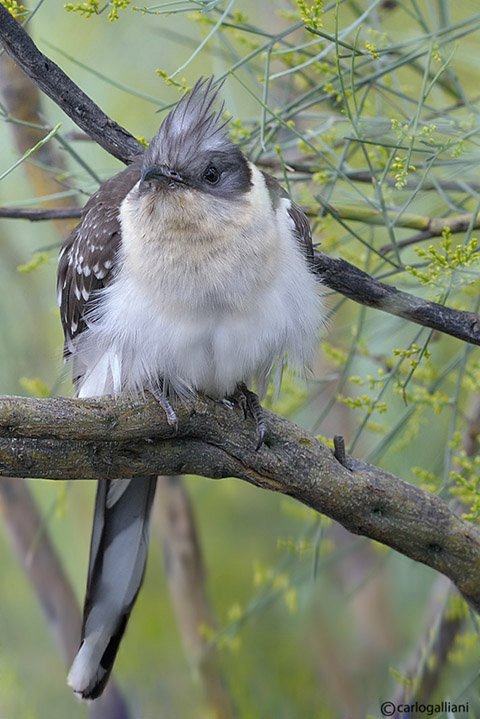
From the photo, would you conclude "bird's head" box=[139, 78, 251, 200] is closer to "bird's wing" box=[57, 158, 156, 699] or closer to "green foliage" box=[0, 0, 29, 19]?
"bird's wing" box=[57, 158, 156, 699]

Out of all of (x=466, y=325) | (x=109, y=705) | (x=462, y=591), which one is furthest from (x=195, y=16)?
(x=109, y=705)

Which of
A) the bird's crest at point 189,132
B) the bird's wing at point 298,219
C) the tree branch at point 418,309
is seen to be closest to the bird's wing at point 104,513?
the bird's crest at point 189,132

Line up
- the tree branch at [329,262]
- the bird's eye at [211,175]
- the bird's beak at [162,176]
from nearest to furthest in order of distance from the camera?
Result: the tree branch at [329,262], the bird's beak at [162,176], the bird's eye at [211,175]

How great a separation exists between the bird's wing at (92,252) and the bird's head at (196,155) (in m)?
0.10

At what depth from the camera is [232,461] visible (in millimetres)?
1566

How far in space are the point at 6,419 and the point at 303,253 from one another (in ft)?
2.37

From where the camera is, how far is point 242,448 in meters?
1.57

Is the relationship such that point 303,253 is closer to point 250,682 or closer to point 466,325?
point 466,325

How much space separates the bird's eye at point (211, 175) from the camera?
1702 millimetres

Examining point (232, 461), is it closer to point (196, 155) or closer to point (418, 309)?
point (418, 309)

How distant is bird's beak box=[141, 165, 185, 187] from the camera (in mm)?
1584

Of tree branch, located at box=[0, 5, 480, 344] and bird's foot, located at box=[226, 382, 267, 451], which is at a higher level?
tree branch, located at box=[0, 5, 480, 344]

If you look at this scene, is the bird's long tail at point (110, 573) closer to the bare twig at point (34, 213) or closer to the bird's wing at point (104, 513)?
the bird's wing at point (104, 513)

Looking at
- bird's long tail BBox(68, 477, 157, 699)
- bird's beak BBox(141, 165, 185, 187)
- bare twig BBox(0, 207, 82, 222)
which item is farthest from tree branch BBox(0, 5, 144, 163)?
bird's long tail BBox(68, 477, 157, 699)
